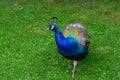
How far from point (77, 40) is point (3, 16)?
4.53 meters

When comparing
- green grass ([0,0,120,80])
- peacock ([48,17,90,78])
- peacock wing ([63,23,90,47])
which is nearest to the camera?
peacock ([48,17,90,78])

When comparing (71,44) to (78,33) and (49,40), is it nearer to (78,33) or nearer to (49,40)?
(78,33)

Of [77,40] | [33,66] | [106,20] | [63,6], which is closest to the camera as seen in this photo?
[77,40]

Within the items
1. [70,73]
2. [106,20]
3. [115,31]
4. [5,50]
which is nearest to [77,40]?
[70,73]

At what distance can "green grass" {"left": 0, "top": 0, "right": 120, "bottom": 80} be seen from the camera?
31.9ft

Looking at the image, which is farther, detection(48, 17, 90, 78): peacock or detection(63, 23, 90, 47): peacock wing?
detection(63, 23, 90, 47): peacock wing

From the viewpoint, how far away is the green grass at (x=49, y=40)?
9.73m

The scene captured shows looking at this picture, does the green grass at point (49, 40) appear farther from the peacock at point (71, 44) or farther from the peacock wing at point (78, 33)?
the peacock wing at point (78, 33)

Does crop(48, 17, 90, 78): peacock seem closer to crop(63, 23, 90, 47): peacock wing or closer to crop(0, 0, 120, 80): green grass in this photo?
crop(63, 23, 90, 47): peacock wing

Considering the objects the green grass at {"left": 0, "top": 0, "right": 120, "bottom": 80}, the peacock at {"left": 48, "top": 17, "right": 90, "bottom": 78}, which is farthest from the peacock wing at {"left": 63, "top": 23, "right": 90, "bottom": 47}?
the green grass at {"left": 0, "top": 0, "right": 120, "bottom": 80}

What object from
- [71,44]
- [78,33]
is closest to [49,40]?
[78,33]

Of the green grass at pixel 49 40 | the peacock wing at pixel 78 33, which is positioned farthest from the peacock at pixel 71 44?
the green grass at pixel 49 40

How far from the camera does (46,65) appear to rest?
1005cm

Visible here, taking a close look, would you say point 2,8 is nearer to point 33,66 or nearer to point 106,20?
point 106,20
